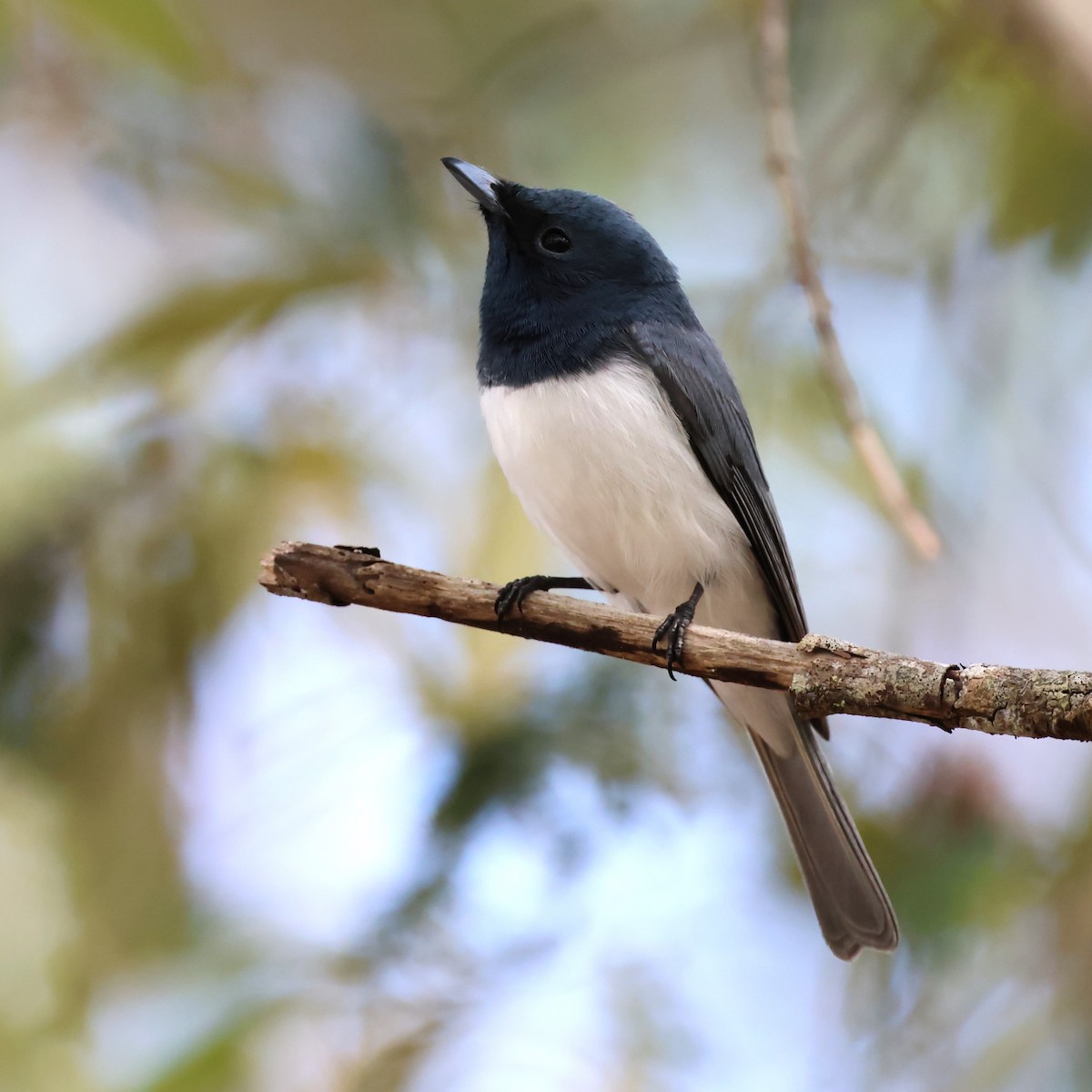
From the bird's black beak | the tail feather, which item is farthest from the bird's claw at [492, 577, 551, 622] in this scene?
the bird's black beak

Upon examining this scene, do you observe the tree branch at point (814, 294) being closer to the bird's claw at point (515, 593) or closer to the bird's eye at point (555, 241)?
the bird's eye at point (555, 241)

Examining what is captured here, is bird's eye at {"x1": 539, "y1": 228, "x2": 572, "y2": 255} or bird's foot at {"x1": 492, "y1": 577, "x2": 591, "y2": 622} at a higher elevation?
bird's eye at {"x1": 539, "y1": 228, "x2": 572, "y2": 255}

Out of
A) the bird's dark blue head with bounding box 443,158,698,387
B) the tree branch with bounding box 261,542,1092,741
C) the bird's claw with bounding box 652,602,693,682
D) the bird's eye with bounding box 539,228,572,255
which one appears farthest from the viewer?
the bird's eye with bounding box 539,228,572,255

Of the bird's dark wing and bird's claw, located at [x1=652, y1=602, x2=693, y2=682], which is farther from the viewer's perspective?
the bird's dark wing

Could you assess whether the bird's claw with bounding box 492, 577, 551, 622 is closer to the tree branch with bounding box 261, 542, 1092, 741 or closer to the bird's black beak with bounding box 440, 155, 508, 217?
the tree branch with bounding box 261, 542, 1092, 741

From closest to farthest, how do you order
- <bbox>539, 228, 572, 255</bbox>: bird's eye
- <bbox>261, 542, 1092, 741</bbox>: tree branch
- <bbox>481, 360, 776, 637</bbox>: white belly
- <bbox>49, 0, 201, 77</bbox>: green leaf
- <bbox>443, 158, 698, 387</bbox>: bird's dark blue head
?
<bbox>261, 542, 1092, 741</bbox>: tree branch → <bbox>481, 360, 776, 637</bbox>: white belly → <bbox>443, 158, 698, 387</bbox>: bird's dark blue head → <bbox>539, 228, 572, 255</bbox>: bird's eye → <bbox>49, 0, 201, 77</bbox>: green leaf

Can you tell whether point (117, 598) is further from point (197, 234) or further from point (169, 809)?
point (197, 234)

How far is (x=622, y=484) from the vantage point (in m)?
3.07

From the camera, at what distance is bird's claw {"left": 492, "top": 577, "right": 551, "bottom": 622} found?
2537mm

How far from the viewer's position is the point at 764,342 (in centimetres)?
425

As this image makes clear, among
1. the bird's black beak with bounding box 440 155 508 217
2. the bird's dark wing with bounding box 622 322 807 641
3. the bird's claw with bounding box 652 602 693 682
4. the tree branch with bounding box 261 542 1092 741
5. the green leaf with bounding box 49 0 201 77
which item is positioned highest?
the green leaf with bounding box 49 0 201 77

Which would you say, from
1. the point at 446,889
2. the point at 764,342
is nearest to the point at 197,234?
the point at 764,342

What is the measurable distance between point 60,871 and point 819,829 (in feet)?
6.15

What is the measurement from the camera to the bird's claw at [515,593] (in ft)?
8.32
